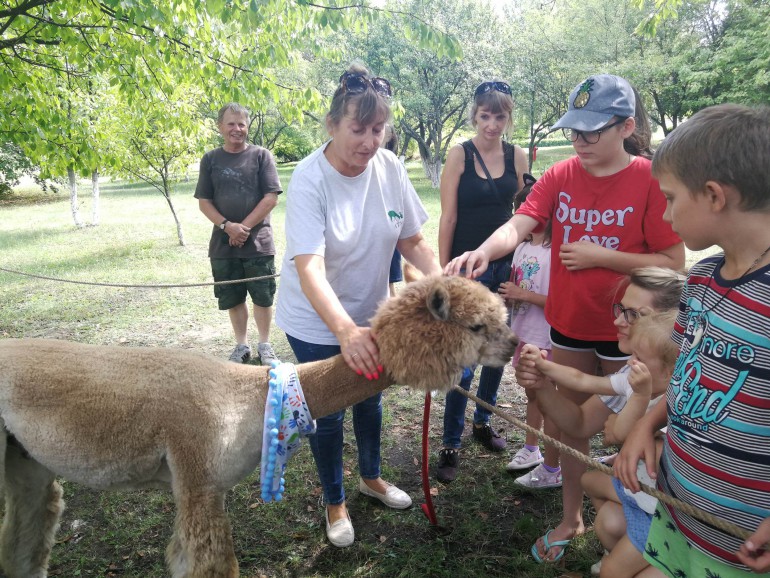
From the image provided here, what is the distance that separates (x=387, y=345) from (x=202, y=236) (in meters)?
14.0

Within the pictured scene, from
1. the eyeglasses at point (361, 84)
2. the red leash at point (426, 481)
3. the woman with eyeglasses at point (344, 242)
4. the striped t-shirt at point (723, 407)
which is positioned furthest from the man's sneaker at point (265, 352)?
the striped t-shirt at point (723, 407)

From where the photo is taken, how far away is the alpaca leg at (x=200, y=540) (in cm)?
212

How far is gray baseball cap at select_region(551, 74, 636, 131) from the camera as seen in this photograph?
241 cm

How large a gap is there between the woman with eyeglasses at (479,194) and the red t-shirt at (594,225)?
0.81 m

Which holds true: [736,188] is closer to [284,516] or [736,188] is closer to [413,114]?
[284,516]

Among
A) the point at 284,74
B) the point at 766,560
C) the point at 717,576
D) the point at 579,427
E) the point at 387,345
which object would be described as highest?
the point at 284,74

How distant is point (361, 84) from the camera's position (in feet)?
7.95

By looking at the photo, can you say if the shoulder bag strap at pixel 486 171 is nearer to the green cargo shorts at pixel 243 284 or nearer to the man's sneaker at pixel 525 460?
the man's sneaker at pixel 525 460

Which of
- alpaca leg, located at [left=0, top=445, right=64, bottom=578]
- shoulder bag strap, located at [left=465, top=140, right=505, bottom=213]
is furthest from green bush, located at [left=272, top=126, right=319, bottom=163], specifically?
alpaca leg, located at [left=0, top=445, right=64, bottom=578]

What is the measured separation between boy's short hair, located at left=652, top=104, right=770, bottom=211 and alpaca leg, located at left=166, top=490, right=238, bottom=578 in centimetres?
217

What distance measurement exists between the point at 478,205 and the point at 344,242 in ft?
4.99

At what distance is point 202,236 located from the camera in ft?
49.0

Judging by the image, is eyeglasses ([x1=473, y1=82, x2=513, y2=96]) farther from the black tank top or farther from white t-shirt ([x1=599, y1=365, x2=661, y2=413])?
white t-shirt ([x1=599, y1=365, x2=661, y2=413])

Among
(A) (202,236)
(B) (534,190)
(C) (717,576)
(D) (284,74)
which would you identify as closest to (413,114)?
(D) (284,74)
